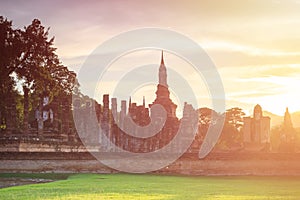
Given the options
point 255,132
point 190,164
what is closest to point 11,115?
point 190,164

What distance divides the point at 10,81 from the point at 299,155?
19410mm

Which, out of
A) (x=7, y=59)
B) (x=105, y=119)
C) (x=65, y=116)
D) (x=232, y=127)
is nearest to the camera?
(x=7, y=59)

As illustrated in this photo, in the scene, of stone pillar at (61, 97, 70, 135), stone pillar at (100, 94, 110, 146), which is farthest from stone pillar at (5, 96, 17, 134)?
stone pillar at (100, 94, 110, 146)

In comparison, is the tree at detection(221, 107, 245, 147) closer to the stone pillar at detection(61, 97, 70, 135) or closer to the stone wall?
the stone pillar at detection(61, 97, 70, 135)

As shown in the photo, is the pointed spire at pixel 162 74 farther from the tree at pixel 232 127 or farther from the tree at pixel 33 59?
the tree at pixel 33 59

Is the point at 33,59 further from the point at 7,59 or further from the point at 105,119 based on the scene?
the point at 105,119

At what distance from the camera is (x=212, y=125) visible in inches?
3575

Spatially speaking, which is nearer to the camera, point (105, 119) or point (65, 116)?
point (65, 116)

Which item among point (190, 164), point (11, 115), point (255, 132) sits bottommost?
point (190, 164)

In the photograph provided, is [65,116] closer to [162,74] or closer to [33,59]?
[33,59]

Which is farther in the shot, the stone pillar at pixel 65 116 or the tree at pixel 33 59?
the stone pillar at pixel 65 116

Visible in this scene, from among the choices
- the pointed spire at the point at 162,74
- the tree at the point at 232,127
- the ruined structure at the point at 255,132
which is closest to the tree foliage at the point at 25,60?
the ruined structure at the point at 255,132

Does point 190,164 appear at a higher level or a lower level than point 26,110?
lower

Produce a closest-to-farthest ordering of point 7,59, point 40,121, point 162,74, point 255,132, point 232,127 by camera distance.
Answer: point 7,59, point 40,121, point 255,132, point 232,127, point 162,74
